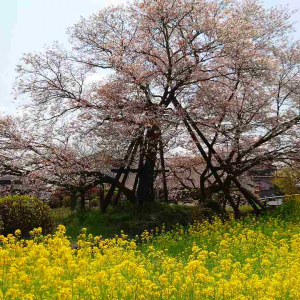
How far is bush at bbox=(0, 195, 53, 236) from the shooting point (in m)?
12.7

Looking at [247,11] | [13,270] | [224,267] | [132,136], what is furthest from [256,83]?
[13,270]

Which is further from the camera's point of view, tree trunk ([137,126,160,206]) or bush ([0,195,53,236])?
tree trunk ([137,126,160,206])

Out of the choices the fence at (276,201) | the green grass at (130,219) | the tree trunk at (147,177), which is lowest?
the green grass at (130,219)

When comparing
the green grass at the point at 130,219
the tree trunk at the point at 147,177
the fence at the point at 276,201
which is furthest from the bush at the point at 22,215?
the fence at the point at 276,201

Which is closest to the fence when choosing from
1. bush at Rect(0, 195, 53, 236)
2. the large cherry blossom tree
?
the large cherry blossom tree

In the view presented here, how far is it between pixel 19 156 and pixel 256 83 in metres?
10.4

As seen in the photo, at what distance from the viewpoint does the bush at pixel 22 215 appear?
12.7 metres

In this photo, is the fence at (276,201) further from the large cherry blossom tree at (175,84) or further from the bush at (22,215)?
the bush at (22,215)

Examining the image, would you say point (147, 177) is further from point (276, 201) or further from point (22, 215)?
point (276, 201)

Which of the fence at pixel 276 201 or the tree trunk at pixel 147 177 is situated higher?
the tree trunk at pixel 147 177

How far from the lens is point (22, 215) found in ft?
42.0

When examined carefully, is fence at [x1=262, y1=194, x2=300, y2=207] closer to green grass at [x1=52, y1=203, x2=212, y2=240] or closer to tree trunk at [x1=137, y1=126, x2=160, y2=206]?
green grass at [x1=52, y1=203, x2=212, y2=240]

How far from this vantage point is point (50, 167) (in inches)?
662

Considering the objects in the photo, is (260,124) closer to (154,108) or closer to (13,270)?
(154,108)
